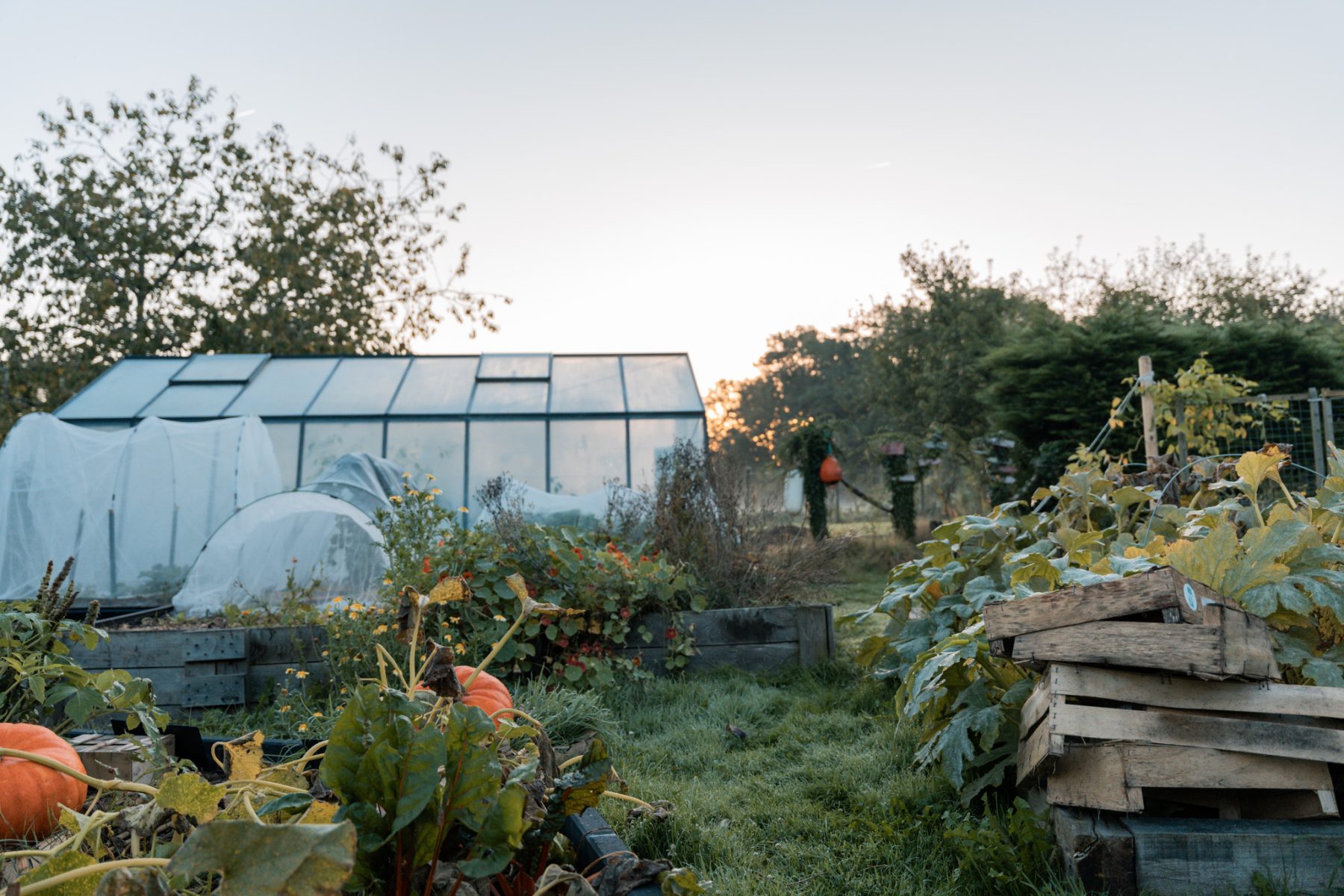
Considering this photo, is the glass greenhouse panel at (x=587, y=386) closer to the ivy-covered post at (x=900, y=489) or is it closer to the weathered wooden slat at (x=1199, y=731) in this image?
the ivy-covered post at (x=900, y=489)

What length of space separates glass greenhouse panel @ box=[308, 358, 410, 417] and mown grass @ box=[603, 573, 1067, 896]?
575 centimetres

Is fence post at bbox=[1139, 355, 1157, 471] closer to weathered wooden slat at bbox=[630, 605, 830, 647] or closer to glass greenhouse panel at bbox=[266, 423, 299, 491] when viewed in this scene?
weathered wooden slat at bbox=[630, 605, 830, 647]

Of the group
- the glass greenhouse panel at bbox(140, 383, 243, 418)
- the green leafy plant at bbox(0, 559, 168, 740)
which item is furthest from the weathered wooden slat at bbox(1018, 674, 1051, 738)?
the glass greenhouse panel at bbox(140, 383, 243, 418)

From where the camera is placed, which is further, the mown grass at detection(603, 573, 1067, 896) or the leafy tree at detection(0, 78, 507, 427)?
the leafy tree at detection(0, 78, 507, 427)

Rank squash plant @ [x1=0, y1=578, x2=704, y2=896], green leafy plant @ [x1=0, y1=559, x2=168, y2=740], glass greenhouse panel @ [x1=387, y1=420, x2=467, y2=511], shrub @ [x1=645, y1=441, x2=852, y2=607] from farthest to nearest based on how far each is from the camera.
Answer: glass greenhouse panel @ [x1=387, y1=420, x2=467, y2=511], shrub @ [x1=645, y1=441, x2=852, y2=607], green leafy plant @ [x1=0, y1=559, x2=168, y2=740], squash plant @ [x1=0, y1=578, x2=704, y2=896]

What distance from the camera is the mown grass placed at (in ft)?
6.75

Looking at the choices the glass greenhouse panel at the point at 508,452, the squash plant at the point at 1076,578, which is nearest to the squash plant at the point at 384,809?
the squash plant at the point at 1076,578

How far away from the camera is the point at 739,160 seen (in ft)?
26.9

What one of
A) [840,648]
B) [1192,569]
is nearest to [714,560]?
[840,648]

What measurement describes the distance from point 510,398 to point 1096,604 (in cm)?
739

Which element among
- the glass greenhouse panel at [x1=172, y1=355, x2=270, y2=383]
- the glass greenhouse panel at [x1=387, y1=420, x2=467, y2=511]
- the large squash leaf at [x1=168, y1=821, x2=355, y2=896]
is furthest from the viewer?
the glass greenhouse panel at [x1=172, y1=355, x2=270, y2=383]

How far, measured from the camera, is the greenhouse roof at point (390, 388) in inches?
335

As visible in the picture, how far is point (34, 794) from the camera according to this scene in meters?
1.47

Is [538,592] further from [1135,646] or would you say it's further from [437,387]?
[437,387]
